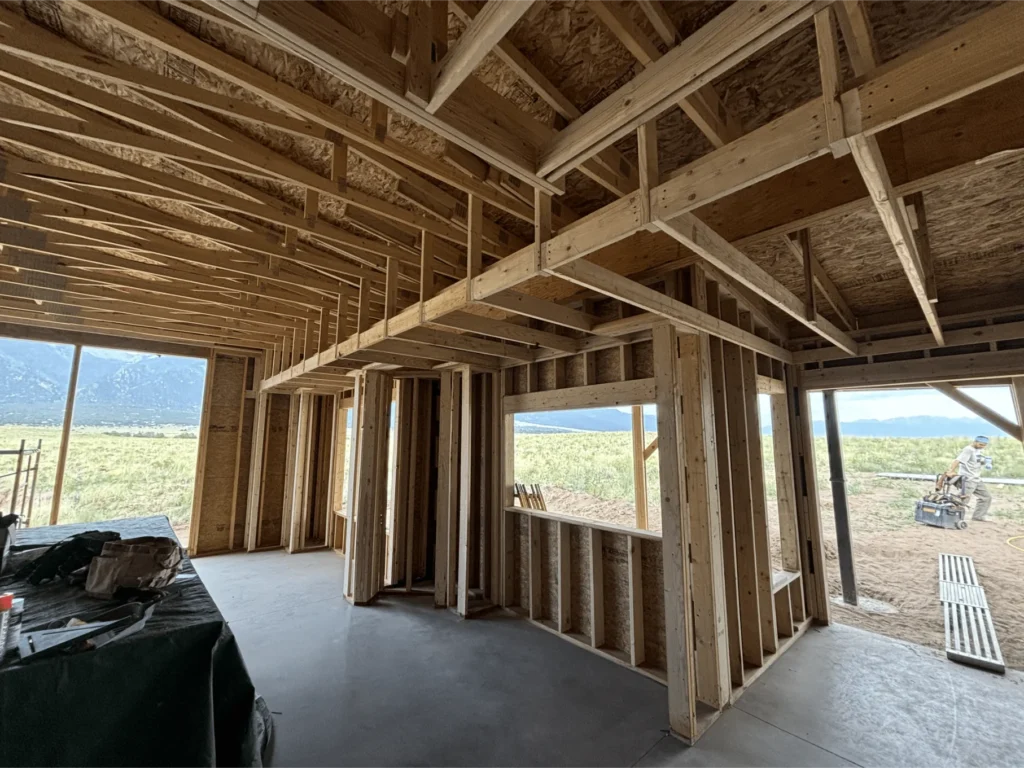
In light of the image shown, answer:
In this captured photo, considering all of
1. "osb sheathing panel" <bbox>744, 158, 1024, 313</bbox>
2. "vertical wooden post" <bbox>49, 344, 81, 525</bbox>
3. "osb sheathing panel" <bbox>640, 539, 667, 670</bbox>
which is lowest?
"osb sheathing panel" <bbox>640, 539, 667, 670</bbox>

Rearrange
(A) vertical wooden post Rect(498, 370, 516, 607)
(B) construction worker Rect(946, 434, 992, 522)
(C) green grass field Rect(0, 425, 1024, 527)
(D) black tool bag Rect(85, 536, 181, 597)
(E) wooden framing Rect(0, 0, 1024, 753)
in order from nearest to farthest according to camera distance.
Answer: (E) wooden framing Rect(0, 0, 1024, 753)
(D) black tool bag Rect(85, 536, 181, 597)
(A) vertical wooden post Rect(498, 370, 516, 607)
(C) green grass field Rect(0, 425, 1024, 527)
(B) construction worker Rect(946, 434, 992, 522)

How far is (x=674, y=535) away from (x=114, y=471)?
7.99m

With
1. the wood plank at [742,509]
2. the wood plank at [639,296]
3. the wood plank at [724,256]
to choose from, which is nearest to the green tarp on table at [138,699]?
the wood plank at [639,296]

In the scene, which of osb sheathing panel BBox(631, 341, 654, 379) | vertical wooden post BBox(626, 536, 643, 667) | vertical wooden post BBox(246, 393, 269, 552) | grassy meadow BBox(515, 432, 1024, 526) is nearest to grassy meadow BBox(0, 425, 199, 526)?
vertical wooden post BBox(246, 393, 269, 552)

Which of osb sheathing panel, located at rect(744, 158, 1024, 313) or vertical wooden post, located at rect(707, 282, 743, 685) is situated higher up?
osb sheathing panel, located at rect(744, 158, 1024, 313)

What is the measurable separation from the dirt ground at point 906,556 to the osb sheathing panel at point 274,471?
5441 mm

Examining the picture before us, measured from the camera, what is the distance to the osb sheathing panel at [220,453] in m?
6.50

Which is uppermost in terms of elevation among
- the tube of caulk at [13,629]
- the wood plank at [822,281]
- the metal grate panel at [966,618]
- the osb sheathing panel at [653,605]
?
the wood plank at [822,281]

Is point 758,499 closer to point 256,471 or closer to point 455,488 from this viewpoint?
point 455,488

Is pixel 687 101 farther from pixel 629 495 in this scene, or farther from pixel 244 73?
pixel 629 495

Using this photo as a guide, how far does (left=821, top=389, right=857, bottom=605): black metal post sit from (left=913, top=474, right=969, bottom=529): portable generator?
483 centimetres

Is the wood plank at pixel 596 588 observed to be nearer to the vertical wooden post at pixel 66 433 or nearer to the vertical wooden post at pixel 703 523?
the vertical wooden post at pixel 703 523

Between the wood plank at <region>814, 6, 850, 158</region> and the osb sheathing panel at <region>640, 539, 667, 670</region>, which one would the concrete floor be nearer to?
the osb sheathing panel at <region>640, 539, 667, 670</region>

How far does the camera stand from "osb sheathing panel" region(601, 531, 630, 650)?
3604 millimetres
